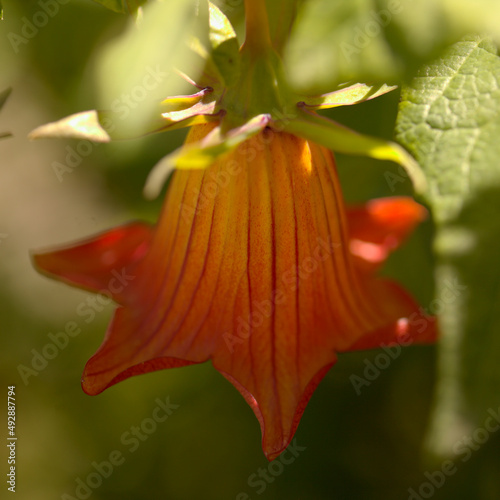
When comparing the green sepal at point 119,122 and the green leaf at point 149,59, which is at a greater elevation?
the green leaf at point 149,59

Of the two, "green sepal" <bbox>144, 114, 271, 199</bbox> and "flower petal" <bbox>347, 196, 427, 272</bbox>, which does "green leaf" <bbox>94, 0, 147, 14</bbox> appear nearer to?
"green sepal" <bbox>144, 114, 271, 199</bbox>

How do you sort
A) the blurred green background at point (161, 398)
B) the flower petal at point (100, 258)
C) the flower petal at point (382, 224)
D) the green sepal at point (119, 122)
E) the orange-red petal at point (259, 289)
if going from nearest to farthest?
the green sepal at point (119, 122) → the orange-red petal at point (259, 289) → the flower petal at point (100, 258) → the flower petal at point (382, 224) → the blurred green background at point (161, 398)

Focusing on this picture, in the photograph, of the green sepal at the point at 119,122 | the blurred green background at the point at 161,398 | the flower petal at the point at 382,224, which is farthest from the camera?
the blurred green background at the point at 161,398

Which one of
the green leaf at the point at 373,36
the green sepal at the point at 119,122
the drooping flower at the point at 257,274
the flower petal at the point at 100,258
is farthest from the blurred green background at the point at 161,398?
the green leaf at the point at 373,36

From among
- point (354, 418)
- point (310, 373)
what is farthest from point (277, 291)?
point (354, 418)

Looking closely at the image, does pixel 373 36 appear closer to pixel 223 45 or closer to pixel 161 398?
pixel 223 45

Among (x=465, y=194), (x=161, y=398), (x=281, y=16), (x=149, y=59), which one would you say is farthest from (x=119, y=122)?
(x=161, y=398)

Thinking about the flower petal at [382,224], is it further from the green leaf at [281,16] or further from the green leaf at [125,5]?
the green leaf at [125,5]
